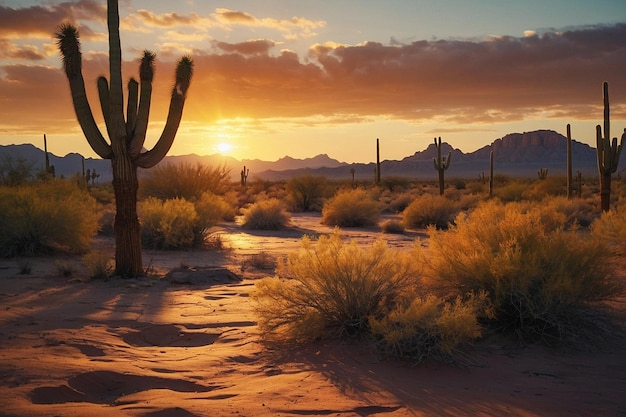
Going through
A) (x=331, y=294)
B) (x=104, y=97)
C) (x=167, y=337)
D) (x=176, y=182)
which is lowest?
(x=167, y=337)

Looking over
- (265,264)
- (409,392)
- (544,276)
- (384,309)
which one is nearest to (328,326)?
(384,309)

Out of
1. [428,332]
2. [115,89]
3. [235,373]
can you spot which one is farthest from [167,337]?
[115,89]

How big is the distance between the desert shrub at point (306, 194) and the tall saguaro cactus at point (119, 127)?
23.1 m

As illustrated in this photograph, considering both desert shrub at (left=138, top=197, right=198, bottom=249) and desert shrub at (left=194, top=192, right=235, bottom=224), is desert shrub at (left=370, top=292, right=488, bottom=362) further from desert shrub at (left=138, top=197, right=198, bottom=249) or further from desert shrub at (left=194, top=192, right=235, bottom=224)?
desert shrub at (left=194, top=192, right=235, bottom=224)

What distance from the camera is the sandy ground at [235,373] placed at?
5.28m

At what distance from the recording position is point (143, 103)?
39.7 feet

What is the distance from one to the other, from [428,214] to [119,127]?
48.2 ft

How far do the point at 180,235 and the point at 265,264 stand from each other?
13.8 ft

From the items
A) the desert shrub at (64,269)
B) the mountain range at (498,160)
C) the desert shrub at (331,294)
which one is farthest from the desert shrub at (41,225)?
the mountain range at (498,160)

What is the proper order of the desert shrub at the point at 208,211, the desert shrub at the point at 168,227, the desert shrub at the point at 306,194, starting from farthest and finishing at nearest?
1. the desert shrub at the point at 306,194
2. the desert shrub at the point at 208,211
3. the desert shrub at the point at 168,227

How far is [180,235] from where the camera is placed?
56.0ft

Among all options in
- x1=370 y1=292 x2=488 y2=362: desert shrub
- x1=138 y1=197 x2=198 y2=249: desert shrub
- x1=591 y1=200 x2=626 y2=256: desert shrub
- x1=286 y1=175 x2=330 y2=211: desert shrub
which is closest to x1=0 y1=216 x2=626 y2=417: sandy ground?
x1=370 y1=292 x2=488 y2=362: desert shrub

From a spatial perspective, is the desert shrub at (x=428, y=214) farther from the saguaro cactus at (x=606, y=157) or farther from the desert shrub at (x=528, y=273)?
the desert shrub at (x=528, y=273)

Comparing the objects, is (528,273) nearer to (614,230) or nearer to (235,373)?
(235,373)
